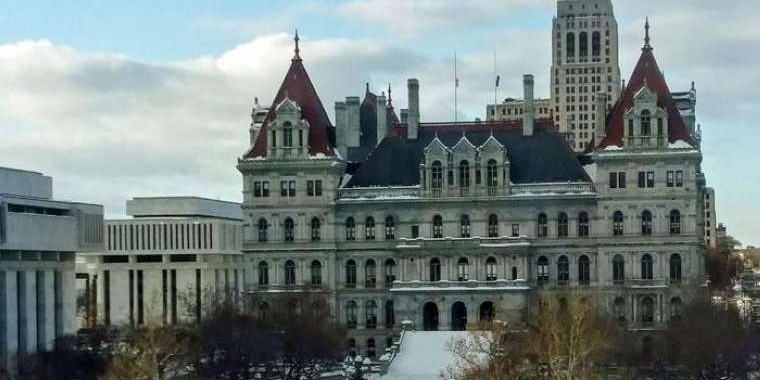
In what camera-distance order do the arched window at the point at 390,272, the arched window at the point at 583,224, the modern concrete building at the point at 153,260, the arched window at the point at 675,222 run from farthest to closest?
the modern concrete building at the point at 153,260, the arched window at the point at 390,272, the arched window at the point at 583,224, the arched window at the point at 675,222

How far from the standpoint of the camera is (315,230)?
123 metres

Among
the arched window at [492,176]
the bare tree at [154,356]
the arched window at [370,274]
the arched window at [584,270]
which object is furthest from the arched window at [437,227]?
the bare tree at [154,356]

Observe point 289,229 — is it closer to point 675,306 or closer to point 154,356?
point 675,306

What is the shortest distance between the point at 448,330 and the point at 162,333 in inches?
1099

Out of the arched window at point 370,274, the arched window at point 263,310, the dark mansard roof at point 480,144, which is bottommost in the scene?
the arched window at point 263,310

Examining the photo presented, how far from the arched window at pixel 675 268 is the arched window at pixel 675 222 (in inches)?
70.3

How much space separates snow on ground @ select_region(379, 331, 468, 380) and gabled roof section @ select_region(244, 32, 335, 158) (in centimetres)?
1886

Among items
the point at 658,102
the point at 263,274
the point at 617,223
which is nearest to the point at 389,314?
the point at 263,274

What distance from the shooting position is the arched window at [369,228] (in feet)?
400

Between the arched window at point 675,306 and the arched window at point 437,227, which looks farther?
the arched window at point 437,227

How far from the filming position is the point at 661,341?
102 m

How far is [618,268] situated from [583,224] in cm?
450

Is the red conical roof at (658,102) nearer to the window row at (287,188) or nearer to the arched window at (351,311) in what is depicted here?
the window row at (287,188)

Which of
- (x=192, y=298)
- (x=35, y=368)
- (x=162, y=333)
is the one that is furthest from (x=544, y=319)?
(x=192, y=298)
